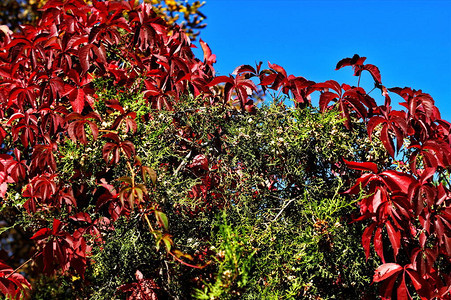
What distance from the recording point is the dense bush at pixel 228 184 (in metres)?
1.28

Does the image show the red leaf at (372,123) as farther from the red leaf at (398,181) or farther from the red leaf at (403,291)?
the red leaf at (403,291)

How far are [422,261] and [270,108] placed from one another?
Result: 0.73 meters

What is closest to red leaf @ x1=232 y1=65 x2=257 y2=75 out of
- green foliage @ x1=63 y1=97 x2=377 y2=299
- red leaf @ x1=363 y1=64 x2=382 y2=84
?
green foliage @ x1=63 y1=97 x2=377 y2=299

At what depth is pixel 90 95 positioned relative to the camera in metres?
1.69

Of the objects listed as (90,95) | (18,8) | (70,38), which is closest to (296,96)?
(90,95)

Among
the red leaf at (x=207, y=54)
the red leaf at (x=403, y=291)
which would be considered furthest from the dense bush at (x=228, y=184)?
the red leaf at (x=207, y=54)

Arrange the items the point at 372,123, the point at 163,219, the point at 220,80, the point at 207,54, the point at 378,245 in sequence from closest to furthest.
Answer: the point at 163,219 < the point at 378,245 < the point at 372,123 < the point at 220,80 < the point at 207,54

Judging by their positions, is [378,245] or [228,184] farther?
[228,184]

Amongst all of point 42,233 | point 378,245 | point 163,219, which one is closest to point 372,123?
point 378,245

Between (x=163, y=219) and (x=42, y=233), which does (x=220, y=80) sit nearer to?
(x=163, y=219)

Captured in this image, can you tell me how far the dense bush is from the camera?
4.19 feet

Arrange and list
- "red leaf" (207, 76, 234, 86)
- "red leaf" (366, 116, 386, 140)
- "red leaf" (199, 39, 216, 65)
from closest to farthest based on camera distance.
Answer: "red leaf" (366, 116, 386, 140) → "red leaf" (207, 76, 234, 86) → "red leaf" (199, 39, 216, 65)

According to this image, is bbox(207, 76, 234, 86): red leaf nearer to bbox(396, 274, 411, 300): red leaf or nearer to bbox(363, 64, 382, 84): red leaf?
bbox(363, 64, 382, 84): red leaf

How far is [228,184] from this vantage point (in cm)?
148
